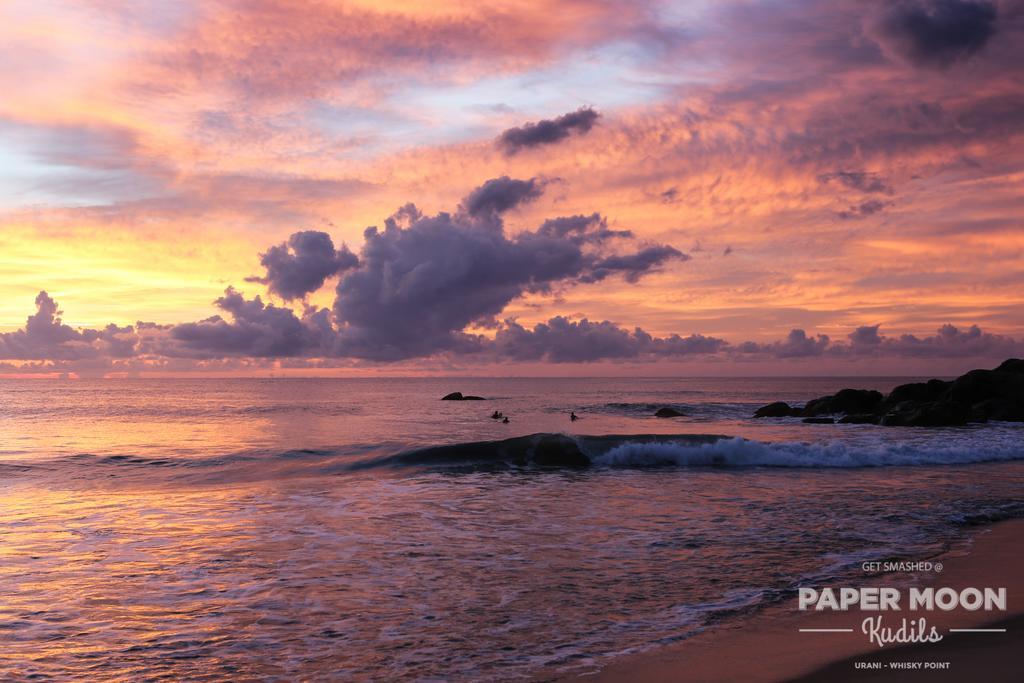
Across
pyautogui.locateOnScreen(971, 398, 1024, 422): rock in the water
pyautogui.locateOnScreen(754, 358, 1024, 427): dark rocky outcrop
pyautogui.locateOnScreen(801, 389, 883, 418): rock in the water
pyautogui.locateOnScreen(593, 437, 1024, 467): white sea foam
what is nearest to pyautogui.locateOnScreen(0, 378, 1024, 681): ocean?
pyautogui.locateOnScreen(593, 437, 1024, 467): white sea foam

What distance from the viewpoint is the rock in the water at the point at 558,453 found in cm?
2514

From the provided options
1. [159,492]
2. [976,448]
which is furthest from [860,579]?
[976,448]

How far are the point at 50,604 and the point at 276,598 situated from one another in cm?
300

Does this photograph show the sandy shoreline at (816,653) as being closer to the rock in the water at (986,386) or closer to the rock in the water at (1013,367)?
the rock in the water at (986,386)

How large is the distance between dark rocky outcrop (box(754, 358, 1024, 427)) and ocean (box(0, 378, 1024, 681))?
51.8 ft

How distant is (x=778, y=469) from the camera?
2411cm

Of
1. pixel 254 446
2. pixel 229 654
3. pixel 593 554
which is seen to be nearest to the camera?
pixel 229 654

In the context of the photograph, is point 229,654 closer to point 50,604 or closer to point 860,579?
point 50,604

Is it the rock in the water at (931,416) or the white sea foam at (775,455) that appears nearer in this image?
the white sea foam at (775,455)

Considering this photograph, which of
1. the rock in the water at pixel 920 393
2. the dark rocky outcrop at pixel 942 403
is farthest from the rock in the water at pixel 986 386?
the rock in the water at pixel 920 393

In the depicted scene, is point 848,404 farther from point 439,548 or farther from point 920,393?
point 439,548

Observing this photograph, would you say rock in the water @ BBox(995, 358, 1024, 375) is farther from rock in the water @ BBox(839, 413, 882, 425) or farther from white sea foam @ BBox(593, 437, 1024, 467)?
white sea foam @ BBox(593, 437, 1024, 467)

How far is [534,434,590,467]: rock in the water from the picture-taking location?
25.1 m

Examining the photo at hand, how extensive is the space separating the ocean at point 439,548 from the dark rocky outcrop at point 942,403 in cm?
1578
